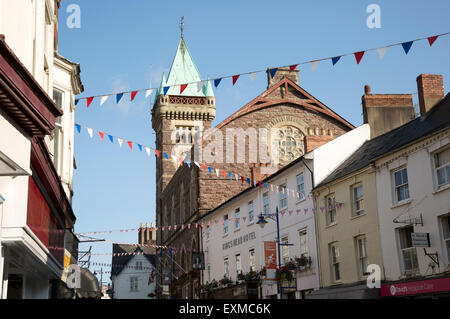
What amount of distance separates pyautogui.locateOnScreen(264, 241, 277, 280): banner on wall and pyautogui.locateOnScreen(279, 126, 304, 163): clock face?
761 inches

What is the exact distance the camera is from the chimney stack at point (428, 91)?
81.6ft

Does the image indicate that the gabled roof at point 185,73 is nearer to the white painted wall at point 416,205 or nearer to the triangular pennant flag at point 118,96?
the white painted wall at point 416,205

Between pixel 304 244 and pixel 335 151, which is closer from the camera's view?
pixel 304 244

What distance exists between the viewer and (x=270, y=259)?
2808 centimetres

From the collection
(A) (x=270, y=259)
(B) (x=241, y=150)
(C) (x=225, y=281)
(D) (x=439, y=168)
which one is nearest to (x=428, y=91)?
(D) (x=439, y=168)

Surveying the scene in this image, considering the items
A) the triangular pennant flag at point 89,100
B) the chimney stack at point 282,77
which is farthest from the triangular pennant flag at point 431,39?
the chimney stack at point 282,77

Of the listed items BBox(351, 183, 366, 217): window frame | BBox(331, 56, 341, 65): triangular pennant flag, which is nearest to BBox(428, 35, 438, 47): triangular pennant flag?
BBox(331, 56, 341, 65): triangular pennant flag

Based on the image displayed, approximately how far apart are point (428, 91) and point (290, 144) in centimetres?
2299

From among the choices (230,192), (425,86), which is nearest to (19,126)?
(425,86)

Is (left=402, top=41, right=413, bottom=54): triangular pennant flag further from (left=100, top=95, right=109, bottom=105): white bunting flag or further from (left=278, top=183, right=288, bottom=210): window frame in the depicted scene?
(left=278, top=183, right=288, bottom=210): window frame

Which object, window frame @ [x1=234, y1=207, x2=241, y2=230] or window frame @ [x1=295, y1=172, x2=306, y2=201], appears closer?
window frame @ [x1=295, y1=172, x2=306, y2=201]

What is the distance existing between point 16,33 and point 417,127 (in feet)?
60.7

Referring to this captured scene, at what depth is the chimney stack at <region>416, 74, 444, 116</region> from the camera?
24.9 meters

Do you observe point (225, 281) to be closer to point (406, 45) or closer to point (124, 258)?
point (406, 45)
